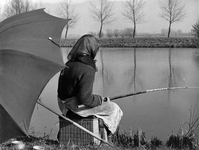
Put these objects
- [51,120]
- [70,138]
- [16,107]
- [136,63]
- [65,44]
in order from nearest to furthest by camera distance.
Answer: [16,107] → [70,138] → [51,120] → [136,63] → [65,44]

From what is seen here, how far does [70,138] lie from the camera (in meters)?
3.18

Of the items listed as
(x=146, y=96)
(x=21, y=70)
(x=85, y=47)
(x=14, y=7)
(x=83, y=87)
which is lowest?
(x=146, y=96)

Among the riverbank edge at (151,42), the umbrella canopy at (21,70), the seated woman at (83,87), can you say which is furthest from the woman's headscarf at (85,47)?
the riverbank edge at (151,42)

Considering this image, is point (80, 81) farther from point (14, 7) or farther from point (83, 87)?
point (14, 7)

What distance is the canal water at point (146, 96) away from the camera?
453cm

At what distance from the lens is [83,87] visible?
9.52 ft

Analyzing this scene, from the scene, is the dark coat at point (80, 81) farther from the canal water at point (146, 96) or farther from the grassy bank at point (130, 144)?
the canal water at point (146, 96)

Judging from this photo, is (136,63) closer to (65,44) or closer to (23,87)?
(65,44)

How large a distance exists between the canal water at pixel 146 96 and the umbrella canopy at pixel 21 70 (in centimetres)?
98

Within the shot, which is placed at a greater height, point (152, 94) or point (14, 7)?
point (14, 7)

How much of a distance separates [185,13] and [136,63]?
6900 millimetres

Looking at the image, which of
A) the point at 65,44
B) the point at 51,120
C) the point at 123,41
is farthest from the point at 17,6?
the point at 123,41

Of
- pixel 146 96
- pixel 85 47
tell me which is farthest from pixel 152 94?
pixel 85 47

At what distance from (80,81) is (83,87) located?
60 mm
